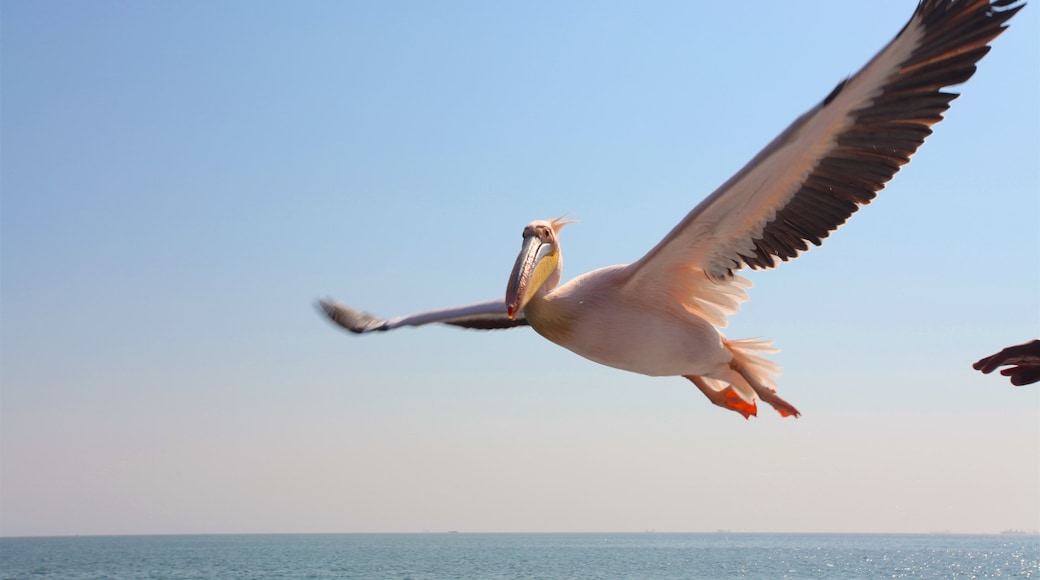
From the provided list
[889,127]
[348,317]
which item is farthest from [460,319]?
[889,127]

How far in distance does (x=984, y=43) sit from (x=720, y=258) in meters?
1.71

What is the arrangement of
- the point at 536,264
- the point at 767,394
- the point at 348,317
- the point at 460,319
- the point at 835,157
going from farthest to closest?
1. the point at 348,317
2. the point at 460,319
3. the point at 767,394
4. the point at 536,264
5. the point at 835,157

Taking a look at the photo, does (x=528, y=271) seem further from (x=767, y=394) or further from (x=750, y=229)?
(x=767, y=394)

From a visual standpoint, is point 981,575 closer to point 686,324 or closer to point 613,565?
point 613,565

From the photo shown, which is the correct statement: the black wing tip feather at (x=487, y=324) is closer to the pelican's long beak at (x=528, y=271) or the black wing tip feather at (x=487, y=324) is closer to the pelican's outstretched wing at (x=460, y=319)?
the pelican's outstretched wing at (x=460, y=319)

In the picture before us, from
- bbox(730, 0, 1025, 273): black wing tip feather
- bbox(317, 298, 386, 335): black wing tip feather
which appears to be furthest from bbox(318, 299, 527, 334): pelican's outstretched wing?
bbox(730, 0, 1025, 273): black wing tip feather

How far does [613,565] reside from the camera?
74.6 meters

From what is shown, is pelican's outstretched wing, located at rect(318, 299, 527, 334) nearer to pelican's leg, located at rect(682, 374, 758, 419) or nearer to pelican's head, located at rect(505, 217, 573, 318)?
pelican's head, located at rect(505, 217, 573, 318)

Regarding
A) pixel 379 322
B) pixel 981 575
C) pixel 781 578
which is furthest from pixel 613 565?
pixel 379 322

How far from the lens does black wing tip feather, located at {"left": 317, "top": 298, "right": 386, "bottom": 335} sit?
8130 mm

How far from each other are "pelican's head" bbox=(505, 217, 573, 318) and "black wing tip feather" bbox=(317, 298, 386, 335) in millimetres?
2462

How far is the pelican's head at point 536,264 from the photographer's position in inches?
204

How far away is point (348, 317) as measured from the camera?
8484 mm

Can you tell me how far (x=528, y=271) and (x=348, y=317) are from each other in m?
3.47
